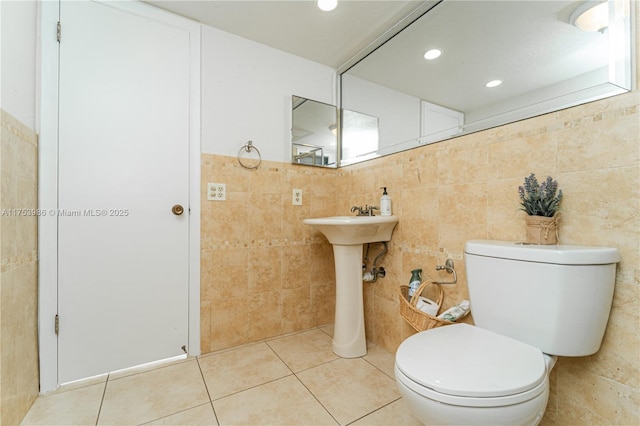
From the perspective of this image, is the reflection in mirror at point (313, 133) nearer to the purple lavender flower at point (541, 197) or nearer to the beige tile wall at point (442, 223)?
the beige tile wall at point (442, 223)

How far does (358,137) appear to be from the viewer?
6.66 ft

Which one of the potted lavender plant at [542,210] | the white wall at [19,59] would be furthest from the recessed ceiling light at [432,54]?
the white wall at [19,59]

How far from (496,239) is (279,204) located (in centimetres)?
133

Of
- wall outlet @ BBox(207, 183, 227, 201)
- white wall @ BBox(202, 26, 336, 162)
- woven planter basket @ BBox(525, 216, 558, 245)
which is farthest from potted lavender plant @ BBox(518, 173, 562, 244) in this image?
wall outlet @ BBox(207, 183, 227, 201)

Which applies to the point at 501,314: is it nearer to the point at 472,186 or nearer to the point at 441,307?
the point at 441,307

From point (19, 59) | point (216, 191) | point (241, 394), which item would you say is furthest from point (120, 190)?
point (241, 394)

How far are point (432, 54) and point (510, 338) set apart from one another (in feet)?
4.84

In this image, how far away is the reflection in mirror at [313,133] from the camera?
1.99 metres

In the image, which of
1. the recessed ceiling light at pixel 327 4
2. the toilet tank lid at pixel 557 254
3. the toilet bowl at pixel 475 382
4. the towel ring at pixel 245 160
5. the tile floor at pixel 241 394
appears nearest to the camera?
the toilet bowl at pixel 475 382

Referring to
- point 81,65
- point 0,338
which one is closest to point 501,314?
point 0,338

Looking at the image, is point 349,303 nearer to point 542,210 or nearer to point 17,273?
point 542,210

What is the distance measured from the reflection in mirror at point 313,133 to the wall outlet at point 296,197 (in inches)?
8.5

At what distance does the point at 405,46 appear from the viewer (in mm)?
1662

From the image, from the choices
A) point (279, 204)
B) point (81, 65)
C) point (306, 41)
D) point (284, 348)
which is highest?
point (306, 41)
